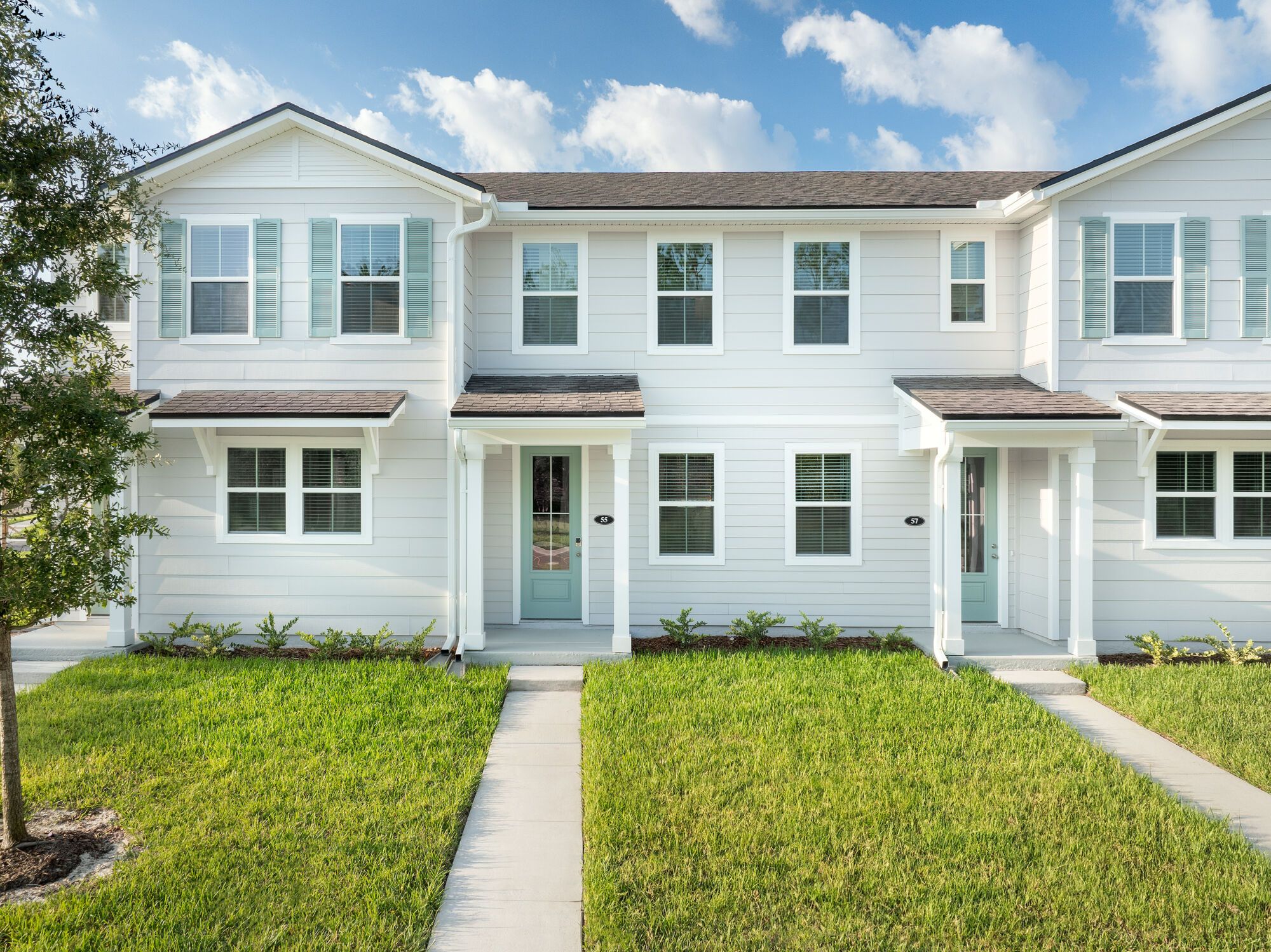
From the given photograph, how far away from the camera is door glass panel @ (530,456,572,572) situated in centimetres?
952

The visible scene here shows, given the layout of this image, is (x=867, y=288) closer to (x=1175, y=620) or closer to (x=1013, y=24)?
(x=1175, y=620)

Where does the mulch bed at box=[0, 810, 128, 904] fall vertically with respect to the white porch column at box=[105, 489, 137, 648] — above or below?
below

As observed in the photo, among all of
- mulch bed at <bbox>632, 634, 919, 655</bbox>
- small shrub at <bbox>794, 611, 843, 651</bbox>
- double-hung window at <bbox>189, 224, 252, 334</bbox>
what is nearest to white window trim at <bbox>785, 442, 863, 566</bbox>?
small shrub at <bbox>794, 611, 843, 651</bbox>

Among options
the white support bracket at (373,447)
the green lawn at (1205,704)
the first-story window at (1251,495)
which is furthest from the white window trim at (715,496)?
the first-story window at (1251,495)

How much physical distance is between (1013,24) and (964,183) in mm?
7310

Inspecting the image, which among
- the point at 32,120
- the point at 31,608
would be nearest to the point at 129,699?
the point at 31,608

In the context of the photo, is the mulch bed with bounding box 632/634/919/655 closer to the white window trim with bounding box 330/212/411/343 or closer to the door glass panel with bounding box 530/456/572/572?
the door glass panel with bounding box 530/456/572/572

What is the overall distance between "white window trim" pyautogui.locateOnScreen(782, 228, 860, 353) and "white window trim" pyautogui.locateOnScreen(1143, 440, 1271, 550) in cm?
398

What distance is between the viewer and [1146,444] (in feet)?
27.5

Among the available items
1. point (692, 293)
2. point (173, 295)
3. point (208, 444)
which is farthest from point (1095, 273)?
point (173, 295)

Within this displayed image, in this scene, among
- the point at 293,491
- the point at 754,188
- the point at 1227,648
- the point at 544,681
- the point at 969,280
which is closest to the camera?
the point at 544,681

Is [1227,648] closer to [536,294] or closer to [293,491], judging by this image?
[536,294]

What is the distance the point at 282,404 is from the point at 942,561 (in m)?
8.16

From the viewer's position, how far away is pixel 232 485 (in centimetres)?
883
